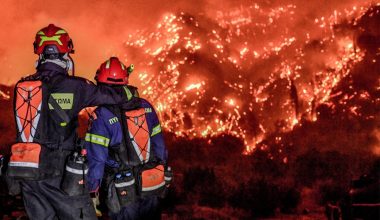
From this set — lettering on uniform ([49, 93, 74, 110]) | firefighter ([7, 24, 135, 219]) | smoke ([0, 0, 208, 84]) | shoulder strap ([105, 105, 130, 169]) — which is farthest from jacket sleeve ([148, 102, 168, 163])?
smoke ([0, 0, 208, 84])

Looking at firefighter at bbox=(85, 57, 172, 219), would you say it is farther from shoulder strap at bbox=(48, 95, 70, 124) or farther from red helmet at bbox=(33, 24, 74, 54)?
red helmet at bbox=(33, 24, 74, 54)

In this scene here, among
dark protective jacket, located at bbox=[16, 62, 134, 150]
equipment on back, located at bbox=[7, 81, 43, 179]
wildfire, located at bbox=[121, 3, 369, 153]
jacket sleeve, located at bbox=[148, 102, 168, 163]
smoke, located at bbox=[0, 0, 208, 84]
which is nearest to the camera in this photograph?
equipment on back, located at bbox=[7, 81, 43, 179]

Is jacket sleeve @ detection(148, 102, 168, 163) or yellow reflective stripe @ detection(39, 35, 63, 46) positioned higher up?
yellow reflective stripe @ detection(39, 35, 63, 46)

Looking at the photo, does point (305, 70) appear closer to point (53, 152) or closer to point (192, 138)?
point (192, 138)

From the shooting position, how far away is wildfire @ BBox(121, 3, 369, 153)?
65.7 ft

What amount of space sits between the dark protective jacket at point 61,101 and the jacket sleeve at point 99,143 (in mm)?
254

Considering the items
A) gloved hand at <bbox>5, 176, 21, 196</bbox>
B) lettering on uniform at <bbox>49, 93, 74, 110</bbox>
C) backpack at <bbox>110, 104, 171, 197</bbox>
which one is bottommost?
gloved hand at <bbox>5, 176, 21, 196</bbox>

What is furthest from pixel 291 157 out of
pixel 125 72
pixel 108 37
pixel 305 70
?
pixel 125 72

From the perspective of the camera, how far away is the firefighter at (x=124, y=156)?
4.79m

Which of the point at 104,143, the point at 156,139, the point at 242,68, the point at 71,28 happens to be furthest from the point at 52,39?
the point at 242,68

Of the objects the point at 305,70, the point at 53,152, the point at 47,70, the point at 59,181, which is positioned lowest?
the point at 59,181

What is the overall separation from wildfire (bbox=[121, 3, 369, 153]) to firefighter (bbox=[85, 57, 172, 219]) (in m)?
14.0

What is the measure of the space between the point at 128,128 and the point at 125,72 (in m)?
0.71

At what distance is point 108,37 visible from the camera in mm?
19359
